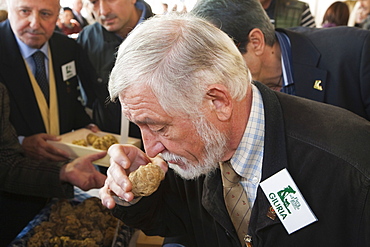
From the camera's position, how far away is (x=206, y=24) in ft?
4.02

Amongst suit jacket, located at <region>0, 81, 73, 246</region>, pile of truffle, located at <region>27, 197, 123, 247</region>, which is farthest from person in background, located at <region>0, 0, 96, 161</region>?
pile of truffle, located at <region>27, 197, 123, 247</region>

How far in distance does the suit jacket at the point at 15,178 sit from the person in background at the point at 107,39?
2.26ft

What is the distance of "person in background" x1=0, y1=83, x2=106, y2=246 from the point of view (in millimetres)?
2027

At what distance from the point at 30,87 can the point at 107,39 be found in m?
0.61

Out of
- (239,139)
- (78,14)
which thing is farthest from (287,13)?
(78,14)

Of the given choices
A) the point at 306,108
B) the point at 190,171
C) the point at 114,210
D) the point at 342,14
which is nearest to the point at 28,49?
the point at 114,210

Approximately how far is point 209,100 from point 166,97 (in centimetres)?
12

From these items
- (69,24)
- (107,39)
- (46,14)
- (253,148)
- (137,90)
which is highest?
(137,90)

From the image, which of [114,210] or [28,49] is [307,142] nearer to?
[114,210]

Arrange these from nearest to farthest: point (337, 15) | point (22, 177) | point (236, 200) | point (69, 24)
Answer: point (236, 200) → point (22, 177) → point (337, 15) → point (69, 24)

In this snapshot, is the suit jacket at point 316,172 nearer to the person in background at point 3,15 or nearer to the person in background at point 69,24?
the person in background at point 3,15

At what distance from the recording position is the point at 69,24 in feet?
17.9

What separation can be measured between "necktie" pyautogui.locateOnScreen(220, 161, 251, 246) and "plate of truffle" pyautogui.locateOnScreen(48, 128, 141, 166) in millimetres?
1051

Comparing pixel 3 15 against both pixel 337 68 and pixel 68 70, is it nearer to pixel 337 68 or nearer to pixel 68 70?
pixel 68 70
